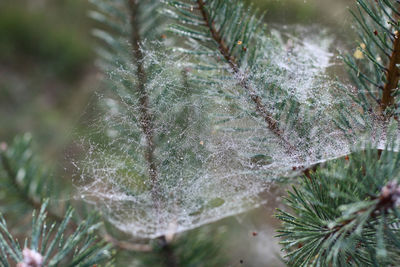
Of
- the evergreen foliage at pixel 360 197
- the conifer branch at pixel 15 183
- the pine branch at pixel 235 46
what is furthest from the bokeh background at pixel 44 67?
the evergreen foliage at pixel 360 197

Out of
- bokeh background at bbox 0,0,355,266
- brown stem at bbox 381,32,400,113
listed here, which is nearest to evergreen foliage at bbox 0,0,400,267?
brown stem at bbox 381,32,400,113

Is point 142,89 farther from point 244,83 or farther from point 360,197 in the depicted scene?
point 360,197

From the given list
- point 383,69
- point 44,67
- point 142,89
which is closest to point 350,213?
point 383,69

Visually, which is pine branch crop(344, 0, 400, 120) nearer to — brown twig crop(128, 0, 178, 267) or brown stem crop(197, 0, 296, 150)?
brown stem crop(197, 0, 296, 150)

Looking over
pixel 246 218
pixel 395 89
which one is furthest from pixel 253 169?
pixel 246 218

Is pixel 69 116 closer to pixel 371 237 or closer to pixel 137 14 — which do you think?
pixel 137 14
